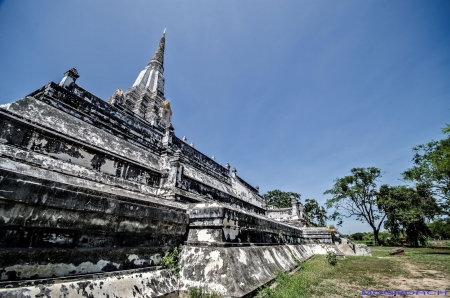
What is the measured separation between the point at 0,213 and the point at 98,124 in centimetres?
774

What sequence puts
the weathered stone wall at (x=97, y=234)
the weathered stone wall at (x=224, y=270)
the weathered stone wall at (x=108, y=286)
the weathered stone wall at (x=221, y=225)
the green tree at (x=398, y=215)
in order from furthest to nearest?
1. the green tree at (x=398, y=215)
2. the weathered stone wall at (x=221, y=225)
3. the weathered stone wall at (x=224, y=270)
4. the weathered stone wall at (x=97, y=234)
5. the weathered stone wall at (x=108, y=286)

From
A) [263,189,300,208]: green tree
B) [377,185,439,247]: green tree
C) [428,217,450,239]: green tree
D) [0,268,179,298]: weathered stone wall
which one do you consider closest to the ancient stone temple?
[0,268,179,298]: weathered stone wall

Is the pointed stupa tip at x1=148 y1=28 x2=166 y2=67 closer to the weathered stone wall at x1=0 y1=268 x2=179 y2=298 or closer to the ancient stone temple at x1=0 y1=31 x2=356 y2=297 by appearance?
the ancient stone temple at x1=0 y1=31 x2=356 y2=297

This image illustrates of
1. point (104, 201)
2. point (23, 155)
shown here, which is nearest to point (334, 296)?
point (104, 201)

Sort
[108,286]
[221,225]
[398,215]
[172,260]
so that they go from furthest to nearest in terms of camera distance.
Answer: [398,215], [221,225], [172,260], [108,286]

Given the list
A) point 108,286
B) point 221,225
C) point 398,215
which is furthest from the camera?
point 398,215

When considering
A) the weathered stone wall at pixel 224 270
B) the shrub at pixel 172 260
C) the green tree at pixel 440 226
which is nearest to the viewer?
the weathered stone wall at pixel 224 270

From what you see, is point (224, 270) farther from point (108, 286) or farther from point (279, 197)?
point (279, 197)

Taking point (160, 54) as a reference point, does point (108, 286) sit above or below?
below

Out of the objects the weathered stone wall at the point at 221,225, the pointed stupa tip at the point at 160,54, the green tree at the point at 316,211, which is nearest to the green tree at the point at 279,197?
the green tree at the point at 316,211

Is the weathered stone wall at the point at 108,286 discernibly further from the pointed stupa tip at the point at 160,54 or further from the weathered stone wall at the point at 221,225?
the pointed stupa tip at the point at 160,54

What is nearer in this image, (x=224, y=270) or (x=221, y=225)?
(x=224, y=270)

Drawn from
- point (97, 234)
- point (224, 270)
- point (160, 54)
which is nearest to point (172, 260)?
point (224, 270)

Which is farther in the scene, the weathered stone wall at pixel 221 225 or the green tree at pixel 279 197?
the green tree at pixel 279 197
